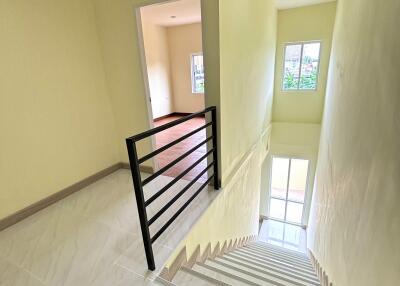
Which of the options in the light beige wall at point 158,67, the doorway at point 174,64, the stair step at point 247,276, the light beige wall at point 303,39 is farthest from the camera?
the light beige wall at point 158,67

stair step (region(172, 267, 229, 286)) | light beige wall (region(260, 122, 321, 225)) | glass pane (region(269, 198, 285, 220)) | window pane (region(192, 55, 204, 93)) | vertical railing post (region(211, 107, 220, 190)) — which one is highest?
window pane (region(192, 55, 204, 93))

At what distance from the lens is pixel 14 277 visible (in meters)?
1.57

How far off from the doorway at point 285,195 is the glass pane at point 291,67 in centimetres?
229

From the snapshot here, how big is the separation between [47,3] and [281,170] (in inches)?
287

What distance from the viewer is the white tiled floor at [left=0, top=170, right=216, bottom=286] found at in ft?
5.15

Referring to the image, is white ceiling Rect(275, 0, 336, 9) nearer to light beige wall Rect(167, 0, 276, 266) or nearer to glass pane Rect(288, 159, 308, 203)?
light beige wall Rect(167, 0, 276, 266)

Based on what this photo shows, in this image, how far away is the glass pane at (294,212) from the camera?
23.2 ft

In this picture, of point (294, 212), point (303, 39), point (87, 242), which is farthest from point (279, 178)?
point (87, 242)

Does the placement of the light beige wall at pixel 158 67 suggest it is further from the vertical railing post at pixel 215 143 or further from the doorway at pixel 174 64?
the vertical railing post at pixel 215 143

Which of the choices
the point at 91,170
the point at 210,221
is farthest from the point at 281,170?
the point at 91,170

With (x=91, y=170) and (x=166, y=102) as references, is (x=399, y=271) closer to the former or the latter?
(x=91, y=170)

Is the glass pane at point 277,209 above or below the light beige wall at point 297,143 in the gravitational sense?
below

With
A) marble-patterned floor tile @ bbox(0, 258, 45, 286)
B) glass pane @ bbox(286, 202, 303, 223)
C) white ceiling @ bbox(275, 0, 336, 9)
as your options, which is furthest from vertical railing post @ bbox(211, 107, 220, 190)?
glass pane @ bbox(286, 202, 303, 223)

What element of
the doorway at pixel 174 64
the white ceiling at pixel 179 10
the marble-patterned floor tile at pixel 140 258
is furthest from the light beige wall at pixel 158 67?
the marble-patterned floor tile at pixel 140 258
